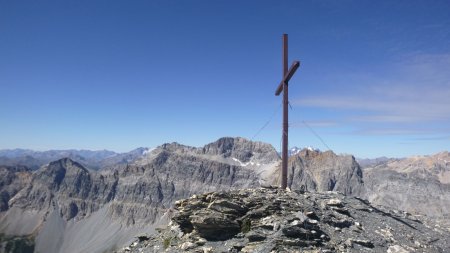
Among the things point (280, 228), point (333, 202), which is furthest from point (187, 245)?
point (333, 202)

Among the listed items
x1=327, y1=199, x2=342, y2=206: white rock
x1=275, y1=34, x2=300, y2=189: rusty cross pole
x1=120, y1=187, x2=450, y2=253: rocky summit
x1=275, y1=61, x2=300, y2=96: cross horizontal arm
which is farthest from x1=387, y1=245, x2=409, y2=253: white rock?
x1=275, y1=61, x2=300, y2=96: cross horizontal arm

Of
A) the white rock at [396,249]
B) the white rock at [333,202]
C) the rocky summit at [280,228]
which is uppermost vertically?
the white rock at [333,202]

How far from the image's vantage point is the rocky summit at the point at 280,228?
20.8 m

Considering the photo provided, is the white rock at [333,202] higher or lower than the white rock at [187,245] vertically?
higher

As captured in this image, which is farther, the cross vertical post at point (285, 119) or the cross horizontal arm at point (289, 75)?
the cross vertical post at point (285, 119)

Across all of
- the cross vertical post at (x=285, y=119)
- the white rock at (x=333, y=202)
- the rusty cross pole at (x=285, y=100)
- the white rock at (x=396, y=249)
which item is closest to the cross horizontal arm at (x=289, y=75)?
the rusty cross pole at (x=285, y=100)

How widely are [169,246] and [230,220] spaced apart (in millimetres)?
4755

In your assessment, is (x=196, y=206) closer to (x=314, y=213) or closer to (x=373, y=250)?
(x=314, y=213)

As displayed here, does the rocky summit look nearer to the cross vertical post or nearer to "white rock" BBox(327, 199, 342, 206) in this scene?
"white rock" BBox(327, 199, 342, 206)

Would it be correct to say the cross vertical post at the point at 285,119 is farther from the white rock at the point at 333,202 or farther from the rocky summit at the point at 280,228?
the white rock at the point at 333,202

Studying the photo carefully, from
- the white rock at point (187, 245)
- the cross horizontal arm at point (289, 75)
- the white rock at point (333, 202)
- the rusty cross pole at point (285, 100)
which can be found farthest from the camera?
the white rock at point (333, 202)

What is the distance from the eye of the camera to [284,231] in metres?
20.8

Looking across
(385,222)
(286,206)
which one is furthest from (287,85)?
(385,222)

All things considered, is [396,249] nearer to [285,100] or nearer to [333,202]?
[333,202]
